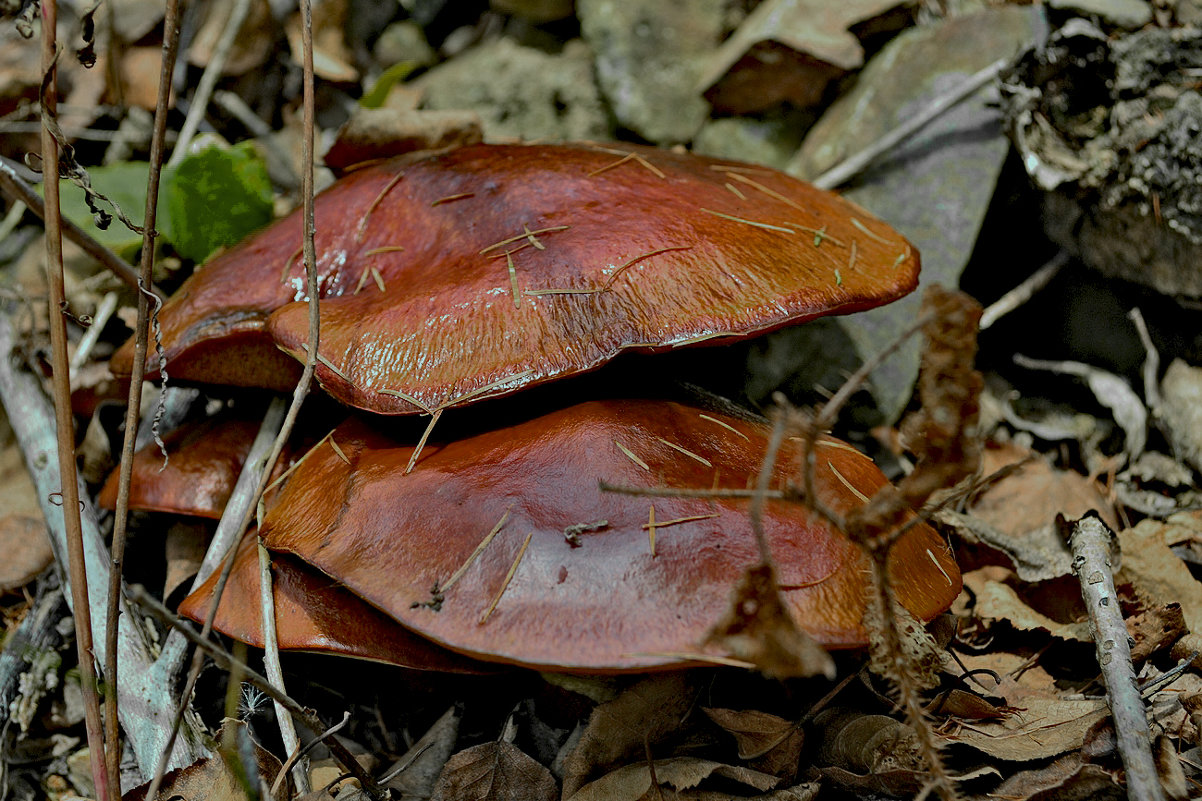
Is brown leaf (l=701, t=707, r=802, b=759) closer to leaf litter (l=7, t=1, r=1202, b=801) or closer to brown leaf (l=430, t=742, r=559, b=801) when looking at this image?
leaf litter (l=7, t=1, r=1202, b=801)

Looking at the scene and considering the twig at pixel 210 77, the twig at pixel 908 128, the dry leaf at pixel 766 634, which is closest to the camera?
the dry leaf at pixel 766 634

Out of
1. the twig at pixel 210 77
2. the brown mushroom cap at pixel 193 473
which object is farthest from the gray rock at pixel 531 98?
the brown mushroom cap at pixel 193 473

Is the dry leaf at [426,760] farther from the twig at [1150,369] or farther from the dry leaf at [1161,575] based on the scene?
the twig at [1150,369]

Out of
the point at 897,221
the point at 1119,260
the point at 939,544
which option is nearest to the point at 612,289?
the point at 939,544

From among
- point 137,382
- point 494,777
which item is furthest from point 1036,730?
point 137,382

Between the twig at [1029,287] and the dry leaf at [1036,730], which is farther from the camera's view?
the twig at [1029,287]

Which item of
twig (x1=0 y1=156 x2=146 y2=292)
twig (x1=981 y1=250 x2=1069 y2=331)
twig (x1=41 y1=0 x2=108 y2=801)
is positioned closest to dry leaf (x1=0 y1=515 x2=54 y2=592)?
twig (x1=41 y1=0 x2=108 y2=801)

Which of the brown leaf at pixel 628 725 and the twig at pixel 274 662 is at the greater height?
the twig at pixel 274 662

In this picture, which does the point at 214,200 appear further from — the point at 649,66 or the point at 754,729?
the point at 754,729
